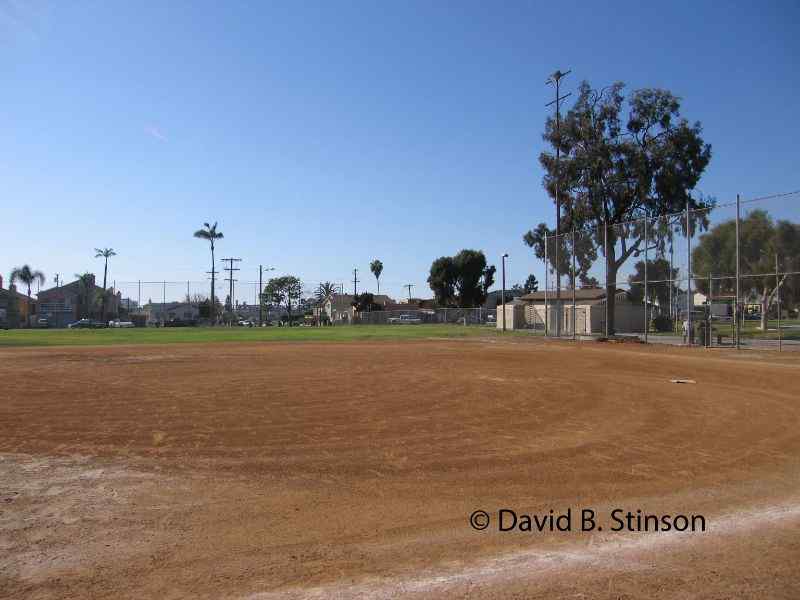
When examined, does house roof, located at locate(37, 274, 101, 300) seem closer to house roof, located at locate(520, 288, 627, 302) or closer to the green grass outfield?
the green grass outfield

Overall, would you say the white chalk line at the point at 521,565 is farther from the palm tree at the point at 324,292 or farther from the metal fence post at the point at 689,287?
the palm tree at the point at 324,292

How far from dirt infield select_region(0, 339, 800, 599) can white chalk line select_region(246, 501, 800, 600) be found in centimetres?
2

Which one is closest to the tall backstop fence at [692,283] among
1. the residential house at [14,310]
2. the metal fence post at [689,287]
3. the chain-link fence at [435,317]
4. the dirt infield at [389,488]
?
the metal fence post at [689,287]

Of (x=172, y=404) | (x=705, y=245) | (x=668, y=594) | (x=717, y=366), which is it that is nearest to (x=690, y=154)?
(x=705, y=245)

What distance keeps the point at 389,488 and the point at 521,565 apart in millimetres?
2318

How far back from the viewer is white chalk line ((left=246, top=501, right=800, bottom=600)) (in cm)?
446

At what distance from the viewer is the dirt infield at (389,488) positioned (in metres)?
4.75

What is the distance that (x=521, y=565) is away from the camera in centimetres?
496

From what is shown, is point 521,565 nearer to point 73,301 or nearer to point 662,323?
point 662,323

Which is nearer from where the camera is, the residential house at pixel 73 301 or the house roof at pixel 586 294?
the house roof at pixel 586 294

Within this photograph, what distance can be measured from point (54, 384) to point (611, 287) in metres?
27.9

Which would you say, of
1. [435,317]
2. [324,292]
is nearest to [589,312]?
[435,317]

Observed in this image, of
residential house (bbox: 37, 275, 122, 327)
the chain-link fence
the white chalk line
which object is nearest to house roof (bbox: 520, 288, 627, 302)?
the white chalk line

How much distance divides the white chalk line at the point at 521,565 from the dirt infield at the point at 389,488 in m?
0.02
